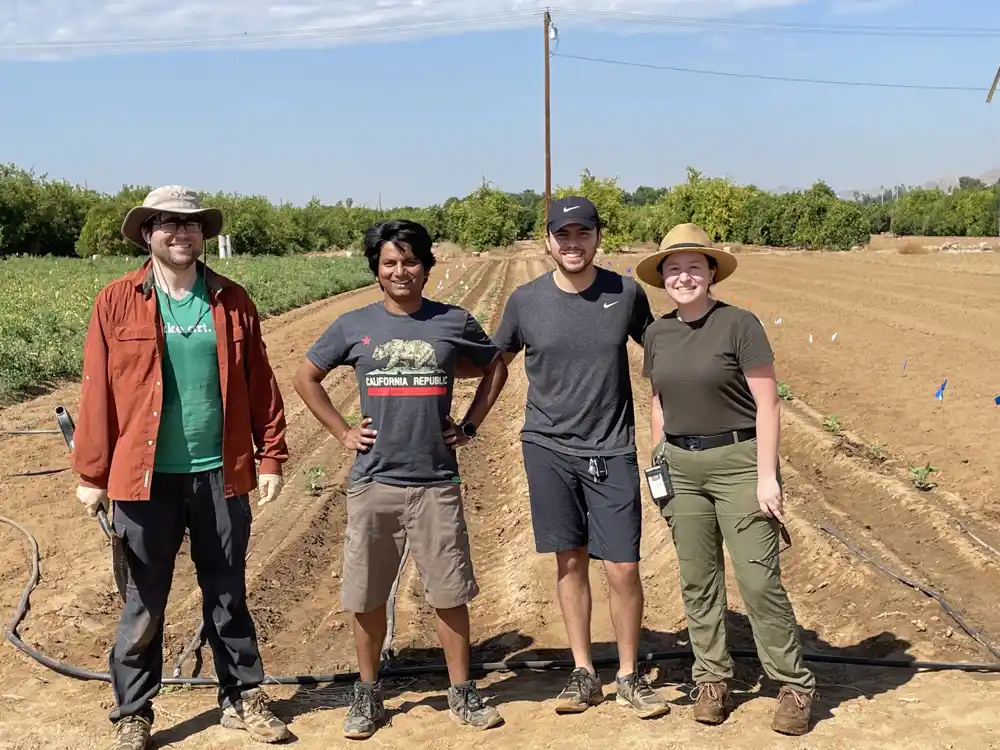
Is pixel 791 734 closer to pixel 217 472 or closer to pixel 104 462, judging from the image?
pixel 217 472

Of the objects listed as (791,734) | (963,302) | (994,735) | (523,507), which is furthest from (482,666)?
(963,302)

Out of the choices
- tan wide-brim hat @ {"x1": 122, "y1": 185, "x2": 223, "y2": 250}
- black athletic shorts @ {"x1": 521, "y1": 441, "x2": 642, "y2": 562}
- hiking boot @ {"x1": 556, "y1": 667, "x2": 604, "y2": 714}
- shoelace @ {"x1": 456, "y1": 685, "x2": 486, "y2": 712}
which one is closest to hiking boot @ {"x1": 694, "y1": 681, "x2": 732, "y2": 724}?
hiking boot @ {"x1": 556, "y1": 667, "x2": 604, "y2": 714}

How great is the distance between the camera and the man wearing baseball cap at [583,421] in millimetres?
3641

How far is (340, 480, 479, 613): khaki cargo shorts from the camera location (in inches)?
142

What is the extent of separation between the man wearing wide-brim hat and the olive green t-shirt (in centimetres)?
148

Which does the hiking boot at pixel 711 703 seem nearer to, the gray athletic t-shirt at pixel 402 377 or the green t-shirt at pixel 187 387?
the gray athletic t-shirt at pixel 402 377

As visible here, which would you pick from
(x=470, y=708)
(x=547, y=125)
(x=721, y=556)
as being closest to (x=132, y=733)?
(x=470, y=708)

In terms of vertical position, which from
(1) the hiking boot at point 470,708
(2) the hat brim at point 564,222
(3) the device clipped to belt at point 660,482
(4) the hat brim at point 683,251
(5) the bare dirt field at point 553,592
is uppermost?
Result: (2) the hat brim at point 564,222

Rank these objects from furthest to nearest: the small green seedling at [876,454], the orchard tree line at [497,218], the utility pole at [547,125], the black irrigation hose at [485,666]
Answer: the orchard tree line at [497,218]
the utility pole at [547,125]
the small green seedling at [876,454]
the black irrigation hose at [485,666]

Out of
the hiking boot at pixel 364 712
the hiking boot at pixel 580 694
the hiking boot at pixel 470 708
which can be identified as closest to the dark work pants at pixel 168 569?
the hiking boot at pixel 364 712

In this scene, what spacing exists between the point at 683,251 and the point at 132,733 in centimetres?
269

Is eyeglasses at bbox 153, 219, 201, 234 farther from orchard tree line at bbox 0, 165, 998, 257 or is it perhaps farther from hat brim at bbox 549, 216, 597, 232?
orchard tree line at bbox 0, 165, 998, 257

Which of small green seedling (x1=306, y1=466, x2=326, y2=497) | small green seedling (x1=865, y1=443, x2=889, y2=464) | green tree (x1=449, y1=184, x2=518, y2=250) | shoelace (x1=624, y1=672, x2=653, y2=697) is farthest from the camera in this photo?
green tree (x1=449, y1=184, x2=518, y2=250)

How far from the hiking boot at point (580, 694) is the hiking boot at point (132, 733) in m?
1.56
